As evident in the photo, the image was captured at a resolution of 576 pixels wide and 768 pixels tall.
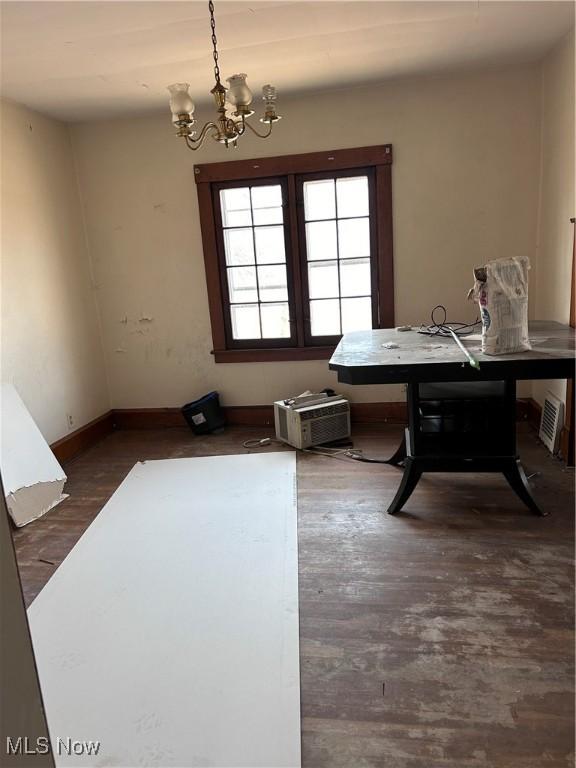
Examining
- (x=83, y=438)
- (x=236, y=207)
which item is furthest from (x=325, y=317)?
(x=83, y=438)

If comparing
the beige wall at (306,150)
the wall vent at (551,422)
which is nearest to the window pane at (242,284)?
the beige wall at (306,150)

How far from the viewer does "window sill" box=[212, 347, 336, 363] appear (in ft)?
14.2

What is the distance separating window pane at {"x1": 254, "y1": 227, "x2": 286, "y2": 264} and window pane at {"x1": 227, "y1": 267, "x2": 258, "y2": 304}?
0.46ft

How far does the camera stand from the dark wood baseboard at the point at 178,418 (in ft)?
13.3

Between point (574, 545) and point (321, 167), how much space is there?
3.16m

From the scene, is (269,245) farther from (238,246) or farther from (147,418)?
(147,418)

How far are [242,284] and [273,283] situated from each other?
275 millimetres

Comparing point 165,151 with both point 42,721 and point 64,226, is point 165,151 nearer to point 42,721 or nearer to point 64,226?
point 64,226

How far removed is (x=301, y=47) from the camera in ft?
9.82

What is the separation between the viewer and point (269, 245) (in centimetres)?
424

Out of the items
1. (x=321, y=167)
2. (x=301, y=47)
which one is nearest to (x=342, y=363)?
(x=301, y=47)

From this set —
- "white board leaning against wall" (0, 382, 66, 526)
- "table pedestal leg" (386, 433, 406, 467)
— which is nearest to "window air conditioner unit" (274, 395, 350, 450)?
"table pedestal leg" (386, 433, 406, 467)

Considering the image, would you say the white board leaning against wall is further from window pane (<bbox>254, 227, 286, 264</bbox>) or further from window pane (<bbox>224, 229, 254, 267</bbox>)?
window pane (<bbox>254, 227, 286, 264</bbox>)

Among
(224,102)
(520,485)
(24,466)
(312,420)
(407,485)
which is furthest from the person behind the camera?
(312,420)
